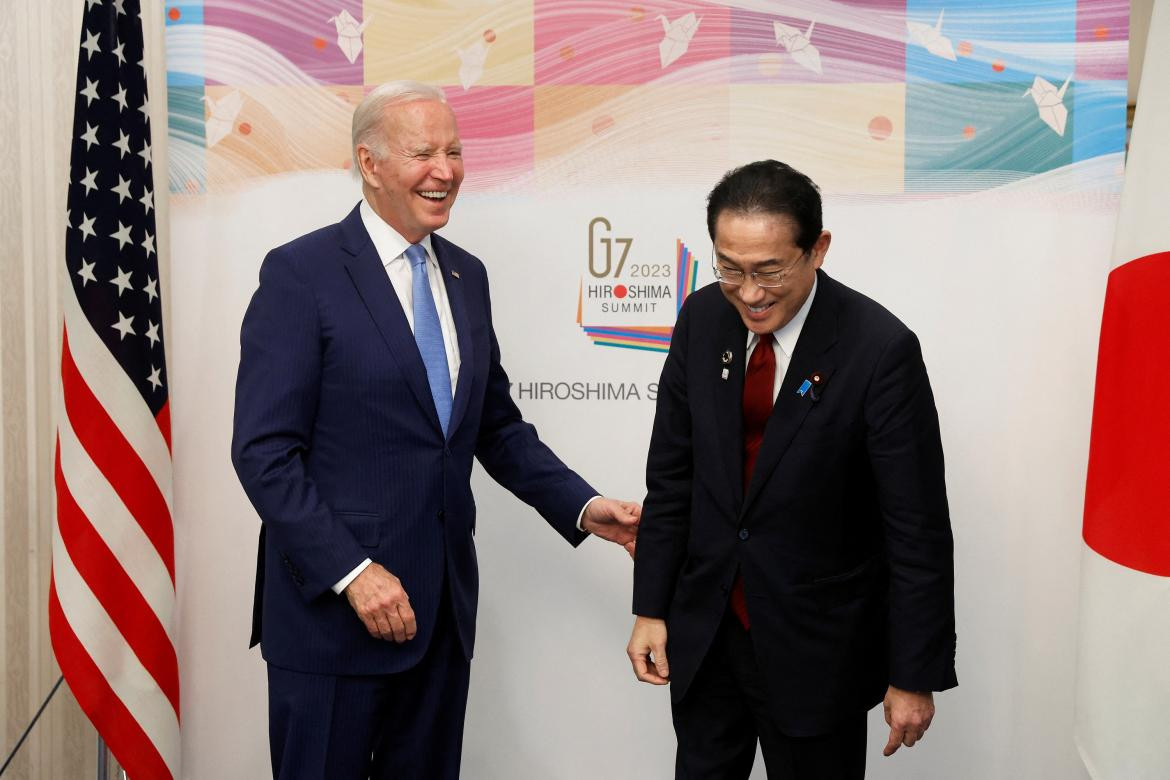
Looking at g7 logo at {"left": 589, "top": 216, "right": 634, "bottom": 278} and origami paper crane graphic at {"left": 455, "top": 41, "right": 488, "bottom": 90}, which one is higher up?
origami paper crane graphic at {"left": 455, "top": 41, "right": 488, "bottom": 90}

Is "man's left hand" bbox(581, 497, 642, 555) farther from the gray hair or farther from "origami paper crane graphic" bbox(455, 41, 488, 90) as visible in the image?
"origami paper crane graphic" bbox(455, 41, 488, 90)

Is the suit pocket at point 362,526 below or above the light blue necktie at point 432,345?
below

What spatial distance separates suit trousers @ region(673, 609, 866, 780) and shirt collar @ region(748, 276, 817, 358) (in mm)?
487

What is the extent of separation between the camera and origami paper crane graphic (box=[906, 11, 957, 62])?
284 cm

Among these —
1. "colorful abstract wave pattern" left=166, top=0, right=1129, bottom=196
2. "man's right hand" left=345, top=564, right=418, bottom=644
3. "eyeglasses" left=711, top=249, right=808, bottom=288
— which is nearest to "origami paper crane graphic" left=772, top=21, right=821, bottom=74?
"colorful abstract wave pattern" left=166, top=0, right=1129, bottom=196

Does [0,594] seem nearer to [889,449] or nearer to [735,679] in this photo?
[735,679]

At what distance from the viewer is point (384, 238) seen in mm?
2242

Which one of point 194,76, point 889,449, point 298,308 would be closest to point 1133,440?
point 889,449

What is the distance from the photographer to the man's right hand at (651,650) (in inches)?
80.6

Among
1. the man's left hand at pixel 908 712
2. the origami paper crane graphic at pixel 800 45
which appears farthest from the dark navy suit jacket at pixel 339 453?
the origami paper crane graphic at pixel 800 45

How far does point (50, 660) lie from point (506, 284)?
63.6 inches

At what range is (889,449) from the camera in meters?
1.85

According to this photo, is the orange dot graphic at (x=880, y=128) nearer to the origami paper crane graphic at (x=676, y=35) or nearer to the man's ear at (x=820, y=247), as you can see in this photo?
the origami paper crane graphic at (x=676, y=35)

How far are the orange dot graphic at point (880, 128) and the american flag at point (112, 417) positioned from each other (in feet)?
5.96
